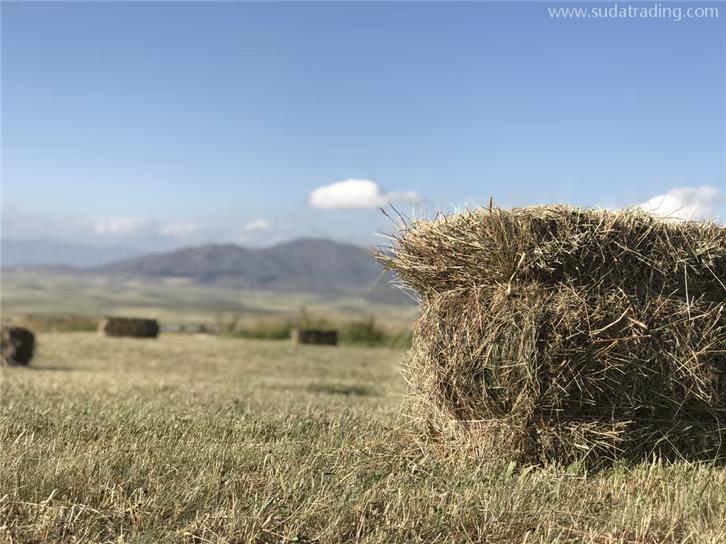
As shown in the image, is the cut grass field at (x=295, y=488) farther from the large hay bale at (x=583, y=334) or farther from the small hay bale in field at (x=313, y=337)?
the small hay bale in field at (x=313, y=337)

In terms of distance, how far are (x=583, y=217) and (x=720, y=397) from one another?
1.97m

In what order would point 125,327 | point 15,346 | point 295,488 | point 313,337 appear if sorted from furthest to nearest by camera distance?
point 313,337 → point 125,327 → point 15,346 → point 295,488

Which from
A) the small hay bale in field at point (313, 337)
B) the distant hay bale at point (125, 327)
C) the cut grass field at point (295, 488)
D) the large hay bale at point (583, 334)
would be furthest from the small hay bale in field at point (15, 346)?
the large hay bale at point (583, 334)

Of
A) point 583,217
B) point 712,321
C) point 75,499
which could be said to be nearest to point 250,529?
point 75,499

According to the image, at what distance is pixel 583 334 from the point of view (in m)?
5.65

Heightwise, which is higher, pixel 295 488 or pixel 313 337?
pixel 295 488

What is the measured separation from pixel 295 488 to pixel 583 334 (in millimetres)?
2574

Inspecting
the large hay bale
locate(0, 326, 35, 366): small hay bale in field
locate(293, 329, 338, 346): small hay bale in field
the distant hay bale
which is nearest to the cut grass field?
the large hay bale

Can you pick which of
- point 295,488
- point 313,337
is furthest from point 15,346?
point 295,488

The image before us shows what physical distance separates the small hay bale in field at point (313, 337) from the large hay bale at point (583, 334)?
1030 inches

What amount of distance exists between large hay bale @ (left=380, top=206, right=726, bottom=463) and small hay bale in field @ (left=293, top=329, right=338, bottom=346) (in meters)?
26.2

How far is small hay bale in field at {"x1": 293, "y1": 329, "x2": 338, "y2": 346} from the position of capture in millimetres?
32062

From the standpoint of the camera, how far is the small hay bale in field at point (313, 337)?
32062 mm

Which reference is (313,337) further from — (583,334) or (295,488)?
(295,488)
